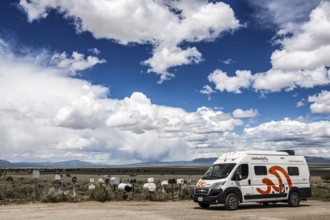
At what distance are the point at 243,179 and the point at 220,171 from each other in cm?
117

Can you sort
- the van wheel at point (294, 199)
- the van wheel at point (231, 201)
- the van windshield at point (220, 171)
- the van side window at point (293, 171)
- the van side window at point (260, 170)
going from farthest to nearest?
1. the van side window at point (293, 171)
2. the van wheel at point (294, 199)
3. the van side window at point (260, 170)
4. the van windshield at point (220, 171)
5. the van wheel at point (231, 201)

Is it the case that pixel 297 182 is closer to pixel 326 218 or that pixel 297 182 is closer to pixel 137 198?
pixel 326 218

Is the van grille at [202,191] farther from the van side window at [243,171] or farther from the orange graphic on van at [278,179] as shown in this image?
the orange graphic on van at [278,179]

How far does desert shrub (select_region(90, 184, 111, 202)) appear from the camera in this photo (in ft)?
86.0

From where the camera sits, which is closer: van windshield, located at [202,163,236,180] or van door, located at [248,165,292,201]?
van windshield, located at [202,163,236,180]

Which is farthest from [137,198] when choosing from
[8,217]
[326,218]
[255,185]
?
[326,218]

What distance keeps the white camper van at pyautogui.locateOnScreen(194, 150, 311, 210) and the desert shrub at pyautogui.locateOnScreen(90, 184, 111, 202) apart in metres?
6.78

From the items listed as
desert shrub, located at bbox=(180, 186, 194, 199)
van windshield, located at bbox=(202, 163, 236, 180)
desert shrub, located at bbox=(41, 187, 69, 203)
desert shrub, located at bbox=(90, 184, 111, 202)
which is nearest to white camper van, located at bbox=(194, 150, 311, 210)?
van windshield, located at bbox=(202, 163, 236, 180)

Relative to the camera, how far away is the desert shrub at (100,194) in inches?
1032

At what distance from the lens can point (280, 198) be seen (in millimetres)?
22641

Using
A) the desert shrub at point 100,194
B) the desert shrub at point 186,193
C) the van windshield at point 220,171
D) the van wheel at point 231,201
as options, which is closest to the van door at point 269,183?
the van wheel at point 231,201

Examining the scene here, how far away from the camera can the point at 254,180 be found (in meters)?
21.8

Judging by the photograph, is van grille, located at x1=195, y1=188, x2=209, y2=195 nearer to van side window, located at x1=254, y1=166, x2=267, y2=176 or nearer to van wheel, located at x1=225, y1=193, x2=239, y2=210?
van wheel, located at x1=225, y1=193, x2=239, y2=210

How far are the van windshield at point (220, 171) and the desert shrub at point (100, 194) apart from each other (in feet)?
24.0
